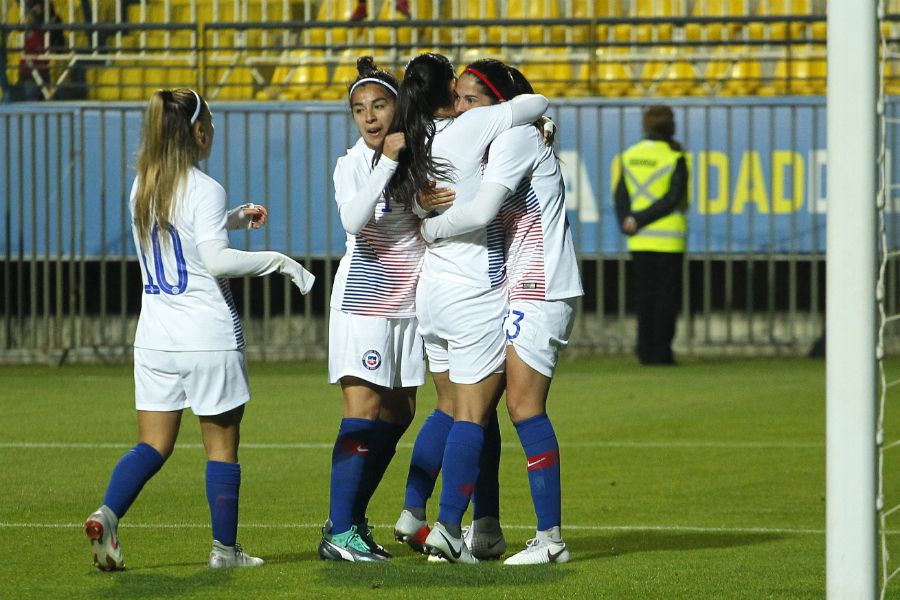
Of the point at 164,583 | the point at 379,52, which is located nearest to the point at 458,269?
the point at 164,583

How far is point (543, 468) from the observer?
5.18 meters

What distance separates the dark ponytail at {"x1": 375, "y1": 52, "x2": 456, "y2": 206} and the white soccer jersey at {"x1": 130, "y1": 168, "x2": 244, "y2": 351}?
578mm

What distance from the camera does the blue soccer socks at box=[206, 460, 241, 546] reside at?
503 centimetres

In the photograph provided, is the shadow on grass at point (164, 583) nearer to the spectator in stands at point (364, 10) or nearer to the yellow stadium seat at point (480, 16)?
the spectator in stands at point (364, 10)

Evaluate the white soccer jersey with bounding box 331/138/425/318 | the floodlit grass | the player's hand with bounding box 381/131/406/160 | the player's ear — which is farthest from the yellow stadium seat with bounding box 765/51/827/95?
the player's ear

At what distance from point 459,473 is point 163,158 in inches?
53.3

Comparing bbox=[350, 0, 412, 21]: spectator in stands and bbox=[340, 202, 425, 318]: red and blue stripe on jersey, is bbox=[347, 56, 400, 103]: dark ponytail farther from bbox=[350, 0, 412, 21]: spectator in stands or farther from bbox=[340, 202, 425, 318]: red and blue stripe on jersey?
bbox=[350, 0, 412, 21]: spectator in stands

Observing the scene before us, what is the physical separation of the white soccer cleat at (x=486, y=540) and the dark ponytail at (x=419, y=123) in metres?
1.13

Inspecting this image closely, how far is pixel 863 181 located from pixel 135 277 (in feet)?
38.1

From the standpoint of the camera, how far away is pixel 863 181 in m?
3.43

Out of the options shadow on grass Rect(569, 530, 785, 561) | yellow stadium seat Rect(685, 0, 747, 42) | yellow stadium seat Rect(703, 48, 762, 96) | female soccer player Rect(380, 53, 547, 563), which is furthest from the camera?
yellow stadium seat Rect(685, 0, 747, 42)

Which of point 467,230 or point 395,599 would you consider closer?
point 395,599

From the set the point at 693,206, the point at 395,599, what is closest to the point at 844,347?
the point at 395,599

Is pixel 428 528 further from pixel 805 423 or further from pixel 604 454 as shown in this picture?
pixel 805 423
